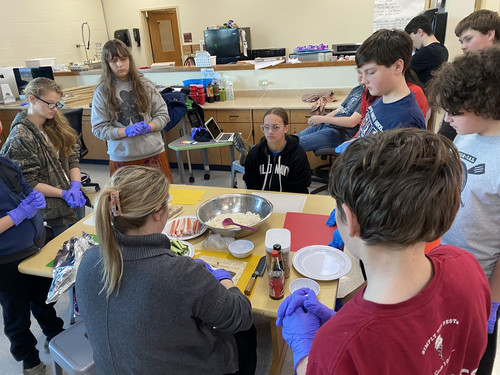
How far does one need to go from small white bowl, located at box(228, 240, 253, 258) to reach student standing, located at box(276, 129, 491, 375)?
878mm

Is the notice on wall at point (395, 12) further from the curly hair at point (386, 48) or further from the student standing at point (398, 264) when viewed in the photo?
the student standing at point (398, 264)

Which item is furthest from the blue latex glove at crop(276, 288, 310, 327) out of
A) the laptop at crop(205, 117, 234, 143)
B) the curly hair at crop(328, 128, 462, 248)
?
the laptop at crop(205, 117, 234, 143)

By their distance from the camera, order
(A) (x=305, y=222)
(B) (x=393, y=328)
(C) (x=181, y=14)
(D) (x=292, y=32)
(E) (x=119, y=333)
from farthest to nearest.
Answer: (C) (x=181, y=14) < (D) (x=292, y=32) < (A) (x=305, y=222) < (E) (x=119, y=333) < (B) (x=393, y=328)

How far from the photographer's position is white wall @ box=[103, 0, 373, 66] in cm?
658

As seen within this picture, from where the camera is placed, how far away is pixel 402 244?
61 centimetres

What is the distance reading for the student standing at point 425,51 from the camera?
2990 mm

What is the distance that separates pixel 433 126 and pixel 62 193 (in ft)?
11.6

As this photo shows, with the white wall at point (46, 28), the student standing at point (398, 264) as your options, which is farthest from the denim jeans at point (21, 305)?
the white wall at point (46, 28)

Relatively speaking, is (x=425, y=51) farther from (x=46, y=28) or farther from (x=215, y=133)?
(x=46, y=28)

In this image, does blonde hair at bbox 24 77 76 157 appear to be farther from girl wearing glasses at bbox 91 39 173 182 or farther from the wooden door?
the wooden door

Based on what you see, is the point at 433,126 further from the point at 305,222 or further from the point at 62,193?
the point at 62,193

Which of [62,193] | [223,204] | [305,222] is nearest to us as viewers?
[305,222]

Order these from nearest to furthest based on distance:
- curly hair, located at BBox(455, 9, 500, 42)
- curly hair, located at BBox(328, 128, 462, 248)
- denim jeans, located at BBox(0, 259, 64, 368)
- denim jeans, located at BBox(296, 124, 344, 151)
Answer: curly hair, located at BBox(328, 128, 462, 248) → denim jeans, located at BBox(0, 259, 64, 368) → curly hair, located at BBox(455, 9, 500, 42) → denim jeans, located at BBox(296, 124, 344, 151)

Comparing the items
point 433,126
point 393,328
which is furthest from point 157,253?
point 433,126
